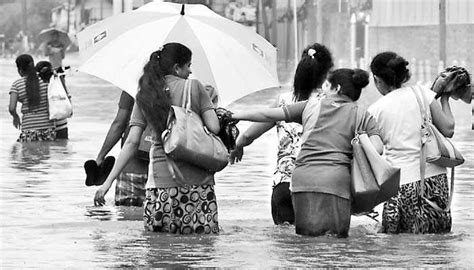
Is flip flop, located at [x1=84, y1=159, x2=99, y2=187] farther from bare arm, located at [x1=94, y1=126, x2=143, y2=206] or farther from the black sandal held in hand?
bare arm, located at [x1=94, y1=126, x2=143, y2=206]

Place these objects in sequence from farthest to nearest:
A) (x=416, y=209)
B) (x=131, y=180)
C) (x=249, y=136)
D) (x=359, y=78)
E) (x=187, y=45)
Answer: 1. (x=131, y=180)
2. (x=187, y=45)
3. (x=249, y=136)
4. (x=416, y=209)
5. (x=359, y=78)

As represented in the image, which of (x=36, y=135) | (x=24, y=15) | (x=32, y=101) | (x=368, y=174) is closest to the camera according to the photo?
(x=368, y=174)

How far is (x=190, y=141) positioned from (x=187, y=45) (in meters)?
1.36

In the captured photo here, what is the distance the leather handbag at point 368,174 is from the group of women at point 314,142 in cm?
7

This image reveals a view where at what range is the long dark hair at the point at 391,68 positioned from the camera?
10977 mm

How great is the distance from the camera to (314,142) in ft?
34.8

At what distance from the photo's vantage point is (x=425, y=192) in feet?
36.4

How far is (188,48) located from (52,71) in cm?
1161

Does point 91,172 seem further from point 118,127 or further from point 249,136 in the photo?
point 249,136

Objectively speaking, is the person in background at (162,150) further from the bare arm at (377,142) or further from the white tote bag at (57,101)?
the white tote bag at (57,101)

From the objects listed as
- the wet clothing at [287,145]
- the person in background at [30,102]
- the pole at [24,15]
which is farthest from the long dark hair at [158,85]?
the pole at [24,15]

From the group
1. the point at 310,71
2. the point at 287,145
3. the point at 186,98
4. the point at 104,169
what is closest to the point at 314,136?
the point at 310,71

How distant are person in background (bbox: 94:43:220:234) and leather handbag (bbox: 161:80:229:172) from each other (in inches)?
2.3

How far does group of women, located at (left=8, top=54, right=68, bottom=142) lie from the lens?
21.4 meters
